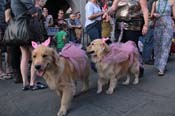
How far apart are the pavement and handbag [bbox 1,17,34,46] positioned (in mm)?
938

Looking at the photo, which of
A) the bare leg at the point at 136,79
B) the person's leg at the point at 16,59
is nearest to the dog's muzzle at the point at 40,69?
the person's leg at the point at 16,59

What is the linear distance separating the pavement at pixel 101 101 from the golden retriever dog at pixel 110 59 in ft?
0.87

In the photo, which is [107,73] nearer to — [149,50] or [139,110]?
[139,110]

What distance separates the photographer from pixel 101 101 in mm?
5848

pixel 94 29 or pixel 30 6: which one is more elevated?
pixel 30 6

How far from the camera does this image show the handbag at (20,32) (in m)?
6.26

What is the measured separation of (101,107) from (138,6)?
2.50 m

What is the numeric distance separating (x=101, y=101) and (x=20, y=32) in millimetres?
1887

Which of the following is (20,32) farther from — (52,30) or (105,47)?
(52,30)

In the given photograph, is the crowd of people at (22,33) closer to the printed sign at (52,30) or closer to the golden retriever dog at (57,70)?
the golden retriever dog at (57,70)

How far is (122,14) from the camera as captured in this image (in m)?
7.01

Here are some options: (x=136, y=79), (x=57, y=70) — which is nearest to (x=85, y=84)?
(x=136, y=79)

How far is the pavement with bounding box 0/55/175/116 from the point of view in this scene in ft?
17.5

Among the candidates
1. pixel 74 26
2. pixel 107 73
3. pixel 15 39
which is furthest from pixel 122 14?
pixel 74 26
